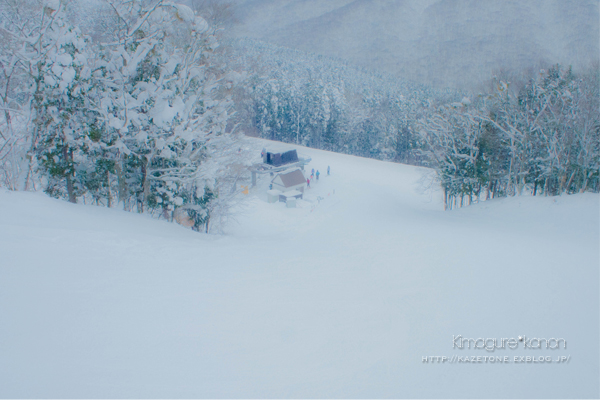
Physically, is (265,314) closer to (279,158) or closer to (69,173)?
(69,173)

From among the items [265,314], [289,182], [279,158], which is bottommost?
[265,314]

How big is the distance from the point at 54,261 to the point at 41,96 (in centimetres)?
662

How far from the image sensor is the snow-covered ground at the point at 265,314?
3.22 metres

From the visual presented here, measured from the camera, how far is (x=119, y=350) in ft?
11.1

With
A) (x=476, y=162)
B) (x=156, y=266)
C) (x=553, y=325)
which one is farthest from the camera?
(x=476, y=162)

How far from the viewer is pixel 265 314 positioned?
4.60m

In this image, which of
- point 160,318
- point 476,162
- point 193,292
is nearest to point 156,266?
point 193,292

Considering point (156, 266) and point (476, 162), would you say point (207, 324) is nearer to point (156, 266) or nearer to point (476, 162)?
point (156, 266)

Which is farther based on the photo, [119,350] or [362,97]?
[362,97]

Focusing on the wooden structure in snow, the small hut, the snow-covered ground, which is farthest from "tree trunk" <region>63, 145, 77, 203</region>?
the wooden structure in snow

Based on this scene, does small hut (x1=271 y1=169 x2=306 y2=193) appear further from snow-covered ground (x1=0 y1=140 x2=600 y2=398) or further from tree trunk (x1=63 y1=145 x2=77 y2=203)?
snow-covered ground (x1=0 y1=140 x2=600 y2=398)

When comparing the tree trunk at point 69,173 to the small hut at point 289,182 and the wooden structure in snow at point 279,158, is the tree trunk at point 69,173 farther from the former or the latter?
the wooden structure in snow at point 279,158

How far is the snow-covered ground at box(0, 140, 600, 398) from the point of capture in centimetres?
322

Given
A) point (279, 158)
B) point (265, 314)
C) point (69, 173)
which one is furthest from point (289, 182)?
point (265, 314)
